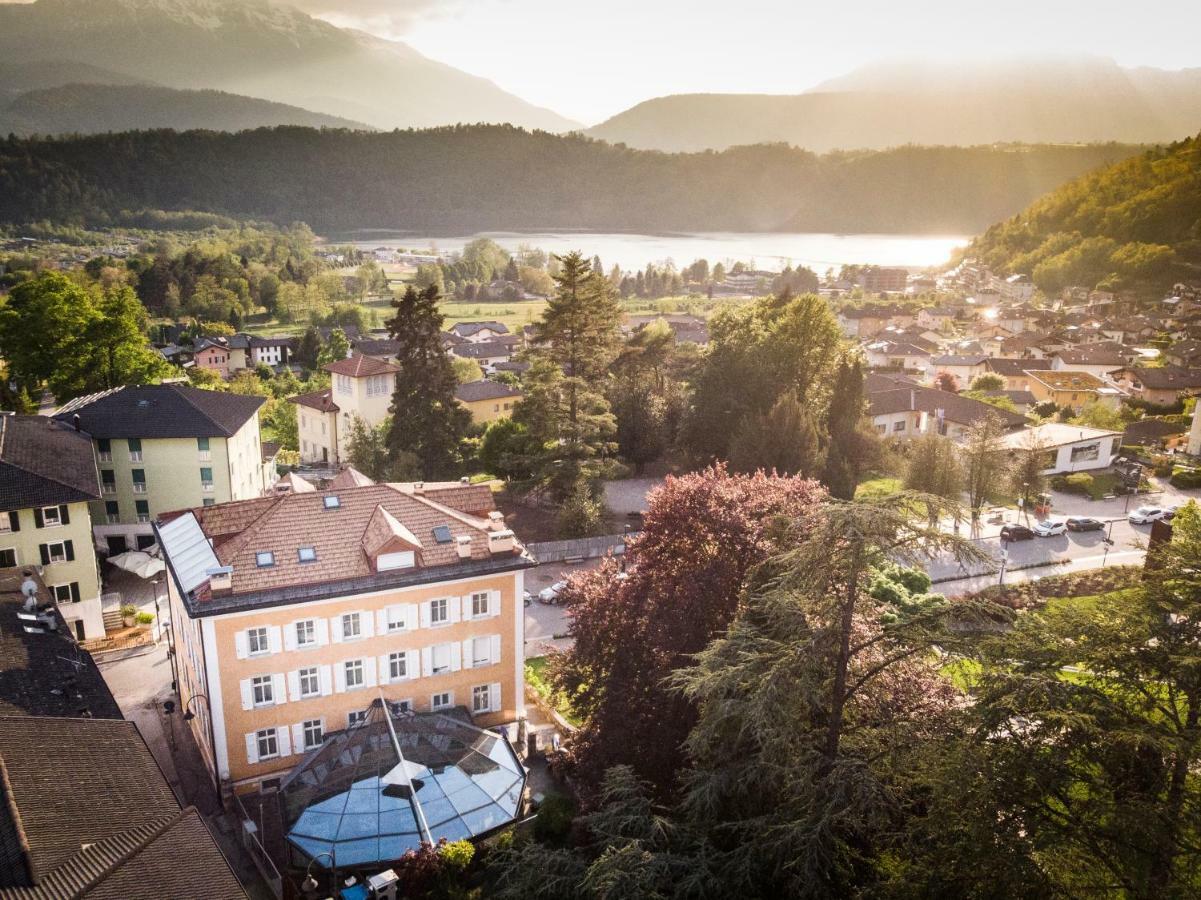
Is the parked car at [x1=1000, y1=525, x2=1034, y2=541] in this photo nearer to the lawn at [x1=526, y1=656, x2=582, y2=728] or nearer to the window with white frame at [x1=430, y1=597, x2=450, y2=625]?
the lawn at [x1=526, y1=656, x2=582, y2=728]

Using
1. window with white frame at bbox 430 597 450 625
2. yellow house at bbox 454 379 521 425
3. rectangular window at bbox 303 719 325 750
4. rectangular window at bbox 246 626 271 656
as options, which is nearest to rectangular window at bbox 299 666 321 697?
rectangular window at bbox 303 719 325 750

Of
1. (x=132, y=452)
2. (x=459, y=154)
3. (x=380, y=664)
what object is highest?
(x=459, y=154)

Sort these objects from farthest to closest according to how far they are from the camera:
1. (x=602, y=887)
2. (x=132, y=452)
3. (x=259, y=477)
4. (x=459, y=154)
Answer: (x=459, y=154), (x=259, y=477), (x=132, y=452), (x=602, y=887)

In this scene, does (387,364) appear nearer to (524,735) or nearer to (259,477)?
(259,477)

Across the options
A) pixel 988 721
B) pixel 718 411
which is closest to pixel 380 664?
pixel 988 721

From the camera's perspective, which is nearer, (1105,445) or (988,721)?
(988,721)

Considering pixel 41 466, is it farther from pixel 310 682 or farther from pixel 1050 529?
pixel 1050 529

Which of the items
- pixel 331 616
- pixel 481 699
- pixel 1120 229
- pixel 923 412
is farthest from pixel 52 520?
pixel 1120 229
